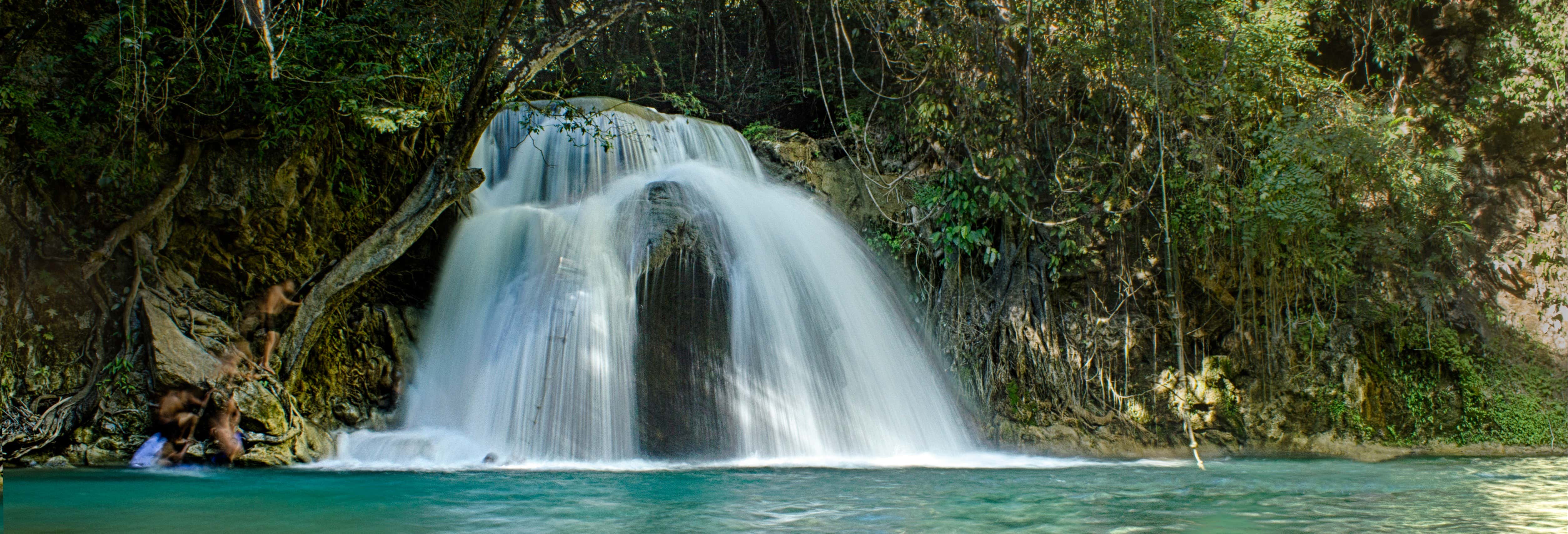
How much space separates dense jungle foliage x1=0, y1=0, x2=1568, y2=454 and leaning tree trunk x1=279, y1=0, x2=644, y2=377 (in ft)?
1.55

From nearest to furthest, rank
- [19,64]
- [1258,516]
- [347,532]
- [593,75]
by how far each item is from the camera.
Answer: [347,532] → [1258,516] → [19,64] → [593,75]

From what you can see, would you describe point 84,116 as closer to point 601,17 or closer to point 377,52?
point 377,52

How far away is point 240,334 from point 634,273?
337cm

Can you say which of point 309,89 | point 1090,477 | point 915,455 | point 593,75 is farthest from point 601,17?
point 1090,477

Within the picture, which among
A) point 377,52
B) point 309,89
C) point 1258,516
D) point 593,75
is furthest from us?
point 593,75

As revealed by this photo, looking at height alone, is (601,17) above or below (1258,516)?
above

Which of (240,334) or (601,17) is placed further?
(601,17)

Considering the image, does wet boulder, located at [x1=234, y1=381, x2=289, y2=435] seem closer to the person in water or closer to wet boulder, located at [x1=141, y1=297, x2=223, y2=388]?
wet boulder, located at [x1=141, y1=297, x2=223, y2=388]

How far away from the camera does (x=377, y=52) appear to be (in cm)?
765

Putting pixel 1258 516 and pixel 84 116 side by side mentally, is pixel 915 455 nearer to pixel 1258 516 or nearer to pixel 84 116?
pixel 1258 516

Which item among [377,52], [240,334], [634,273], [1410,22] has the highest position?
[1410,22]

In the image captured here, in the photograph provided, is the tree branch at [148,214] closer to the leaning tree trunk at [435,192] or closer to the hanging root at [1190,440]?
the leaning tree trunk at [435,192]

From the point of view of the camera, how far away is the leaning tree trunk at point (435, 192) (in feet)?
24.7

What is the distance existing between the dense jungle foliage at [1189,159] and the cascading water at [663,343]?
0.86 m
